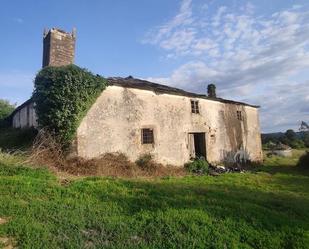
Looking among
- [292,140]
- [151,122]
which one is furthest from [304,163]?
[292,140]

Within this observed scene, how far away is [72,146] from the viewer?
582 inches

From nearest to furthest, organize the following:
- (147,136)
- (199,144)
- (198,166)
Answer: (147,136) < (198,166) < (199,144)

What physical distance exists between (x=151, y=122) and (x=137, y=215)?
32.3 ft

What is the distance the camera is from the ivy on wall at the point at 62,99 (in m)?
14.5

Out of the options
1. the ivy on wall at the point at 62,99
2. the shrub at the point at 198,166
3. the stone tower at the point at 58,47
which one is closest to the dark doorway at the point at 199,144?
the shrub at the point at 198,166

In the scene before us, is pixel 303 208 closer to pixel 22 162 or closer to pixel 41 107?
pixel 22 162

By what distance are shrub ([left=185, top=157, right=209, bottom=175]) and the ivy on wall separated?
6.73 meters

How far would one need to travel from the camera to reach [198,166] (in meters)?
18.9

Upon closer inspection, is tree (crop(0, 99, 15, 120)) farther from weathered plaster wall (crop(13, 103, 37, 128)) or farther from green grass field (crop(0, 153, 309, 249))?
green grass field (crop(0, 153, 309, 249))

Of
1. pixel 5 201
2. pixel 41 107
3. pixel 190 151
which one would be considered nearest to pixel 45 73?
pixel 41 107

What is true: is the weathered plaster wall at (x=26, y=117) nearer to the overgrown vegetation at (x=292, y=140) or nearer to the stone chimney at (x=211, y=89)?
the stone chimney at (x=211, y=89)

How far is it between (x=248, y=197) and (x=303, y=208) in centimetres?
165

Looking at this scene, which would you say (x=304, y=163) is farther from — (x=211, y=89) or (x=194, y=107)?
(x=194, y=107)

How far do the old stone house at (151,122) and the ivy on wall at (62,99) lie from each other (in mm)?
609
